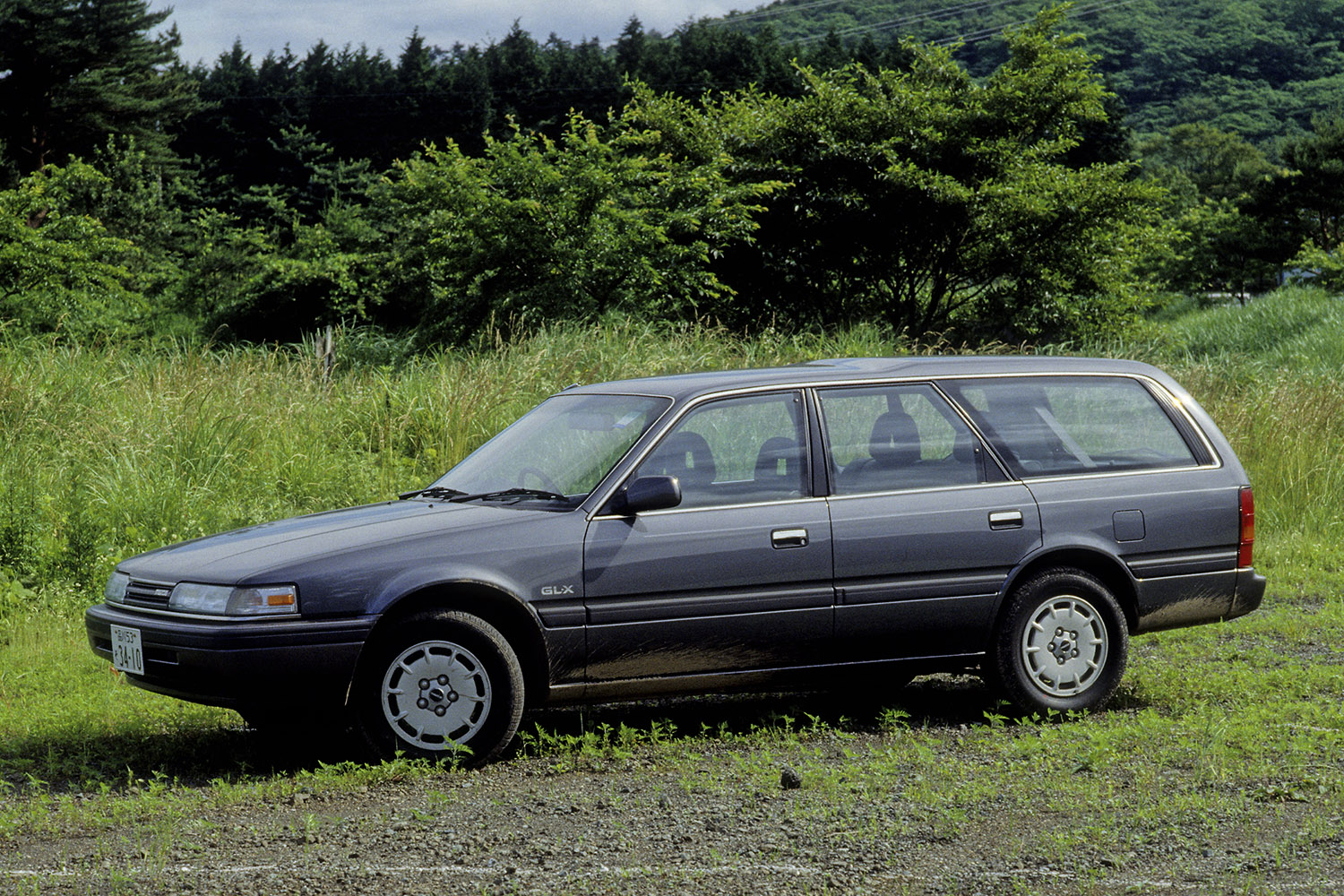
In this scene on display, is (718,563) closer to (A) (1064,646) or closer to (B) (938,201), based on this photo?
(A) (1064,646)

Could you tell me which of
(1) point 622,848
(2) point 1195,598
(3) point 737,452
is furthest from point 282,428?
(1) point 622,848

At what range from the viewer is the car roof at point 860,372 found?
243 inches

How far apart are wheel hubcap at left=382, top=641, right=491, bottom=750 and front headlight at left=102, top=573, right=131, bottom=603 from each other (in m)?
1.30

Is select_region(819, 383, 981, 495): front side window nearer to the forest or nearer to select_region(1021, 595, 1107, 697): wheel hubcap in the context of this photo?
select_region(1021, 595, 1107, 697): wheel hubcap

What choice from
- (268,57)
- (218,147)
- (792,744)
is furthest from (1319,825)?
(268,57)

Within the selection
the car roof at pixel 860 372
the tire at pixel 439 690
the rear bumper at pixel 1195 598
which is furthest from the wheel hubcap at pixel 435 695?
the rear bumper at pixel 1195 598

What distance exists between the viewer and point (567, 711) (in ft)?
21.6

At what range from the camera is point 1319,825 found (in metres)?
4.46

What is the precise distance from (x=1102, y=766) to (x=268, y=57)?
64090mm

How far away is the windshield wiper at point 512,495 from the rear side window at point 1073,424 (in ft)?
6.47

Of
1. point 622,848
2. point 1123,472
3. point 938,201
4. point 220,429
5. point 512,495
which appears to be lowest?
point 622,848

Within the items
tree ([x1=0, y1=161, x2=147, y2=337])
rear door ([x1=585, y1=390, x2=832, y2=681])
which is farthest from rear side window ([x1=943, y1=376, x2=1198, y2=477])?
tree ([x1=0, y1=161, x2=147, y2=337])

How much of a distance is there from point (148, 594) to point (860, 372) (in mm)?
3295

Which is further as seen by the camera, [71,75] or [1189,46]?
[1189,46]
